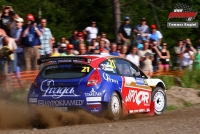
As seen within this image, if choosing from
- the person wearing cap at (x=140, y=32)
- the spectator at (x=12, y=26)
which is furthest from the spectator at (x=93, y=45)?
the spectator at (x=12, y=26)

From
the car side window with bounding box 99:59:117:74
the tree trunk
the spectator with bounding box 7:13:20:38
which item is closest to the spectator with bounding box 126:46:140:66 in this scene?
the tree trunk

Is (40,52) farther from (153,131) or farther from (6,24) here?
(153,131)

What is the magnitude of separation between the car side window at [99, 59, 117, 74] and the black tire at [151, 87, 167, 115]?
1.70 meters

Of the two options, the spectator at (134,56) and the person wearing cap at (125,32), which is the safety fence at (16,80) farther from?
the person wearing cap at (125,32)

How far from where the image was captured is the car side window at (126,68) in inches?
499

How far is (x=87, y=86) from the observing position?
38.1 ft

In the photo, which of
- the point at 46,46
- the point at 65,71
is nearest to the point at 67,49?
the point at 46,46

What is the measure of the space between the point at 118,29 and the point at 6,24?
5.19m

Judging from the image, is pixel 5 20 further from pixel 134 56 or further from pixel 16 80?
pixel 134 56

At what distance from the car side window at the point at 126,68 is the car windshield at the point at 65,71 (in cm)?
104

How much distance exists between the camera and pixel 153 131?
32.8 ft

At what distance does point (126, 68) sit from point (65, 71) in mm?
1580

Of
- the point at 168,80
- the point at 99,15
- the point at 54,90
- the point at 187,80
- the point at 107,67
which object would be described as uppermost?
the point at 99,15

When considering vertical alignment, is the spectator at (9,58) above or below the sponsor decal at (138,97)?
above
